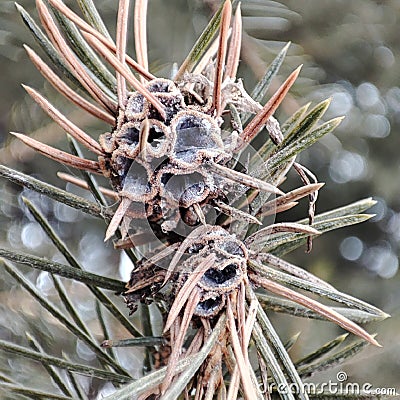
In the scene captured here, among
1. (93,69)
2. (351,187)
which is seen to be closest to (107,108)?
(93,69)

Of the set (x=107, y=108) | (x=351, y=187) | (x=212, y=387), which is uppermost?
(x=351, y=187)

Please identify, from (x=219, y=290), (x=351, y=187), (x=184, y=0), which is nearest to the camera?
(x=219, y=290)

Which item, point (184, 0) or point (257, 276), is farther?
point (184, 0)

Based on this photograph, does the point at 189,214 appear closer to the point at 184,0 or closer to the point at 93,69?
the point at 93,69

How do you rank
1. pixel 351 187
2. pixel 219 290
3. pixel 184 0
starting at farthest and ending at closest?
pixel 351 187 < pixel 184 0 < pixel 219 290

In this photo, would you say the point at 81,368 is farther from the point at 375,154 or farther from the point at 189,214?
the point at 375,154

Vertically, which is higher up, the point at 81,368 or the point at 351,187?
the point at 351,187
